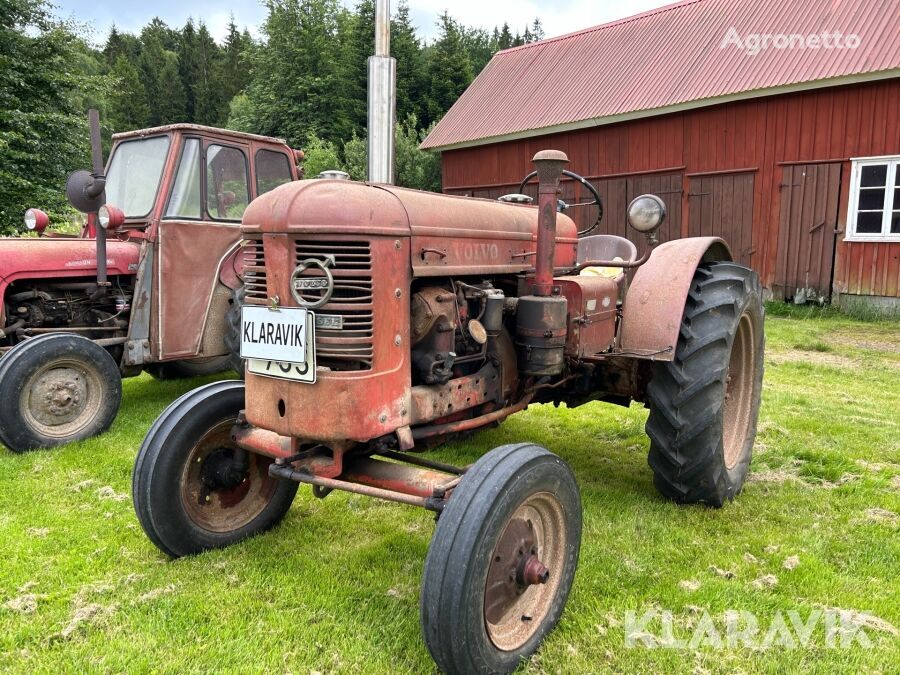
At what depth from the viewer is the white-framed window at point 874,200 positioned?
31.9ft

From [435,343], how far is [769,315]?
31.8 ft

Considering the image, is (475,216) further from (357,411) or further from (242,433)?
(242,433)

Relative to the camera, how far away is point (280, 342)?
2.27 metres

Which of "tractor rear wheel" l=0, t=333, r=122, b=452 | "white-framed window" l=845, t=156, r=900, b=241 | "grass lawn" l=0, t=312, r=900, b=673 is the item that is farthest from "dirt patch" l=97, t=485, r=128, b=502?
"white-framed window" l=845, t=156, r=900, b=241

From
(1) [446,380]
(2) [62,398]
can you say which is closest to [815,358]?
(1) [446,380]

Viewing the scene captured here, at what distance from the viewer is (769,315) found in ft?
35.0

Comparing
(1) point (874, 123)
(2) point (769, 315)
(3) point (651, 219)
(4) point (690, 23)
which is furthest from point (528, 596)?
(4) point (690, 23)

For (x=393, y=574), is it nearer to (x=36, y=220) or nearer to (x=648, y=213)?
(x=648, y=213)

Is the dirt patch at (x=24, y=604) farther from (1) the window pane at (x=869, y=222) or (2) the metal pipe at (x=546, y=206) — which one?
(1) the window pane at (x=869, y=222)

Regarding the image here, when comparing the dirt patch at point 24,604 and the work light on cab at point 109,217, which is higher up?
the work light on cab at point 109,217

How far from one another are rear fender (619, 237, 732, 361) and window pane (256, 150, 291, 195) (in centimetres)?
328

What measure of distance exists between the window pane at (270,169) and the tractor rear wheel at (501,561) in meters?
4.02

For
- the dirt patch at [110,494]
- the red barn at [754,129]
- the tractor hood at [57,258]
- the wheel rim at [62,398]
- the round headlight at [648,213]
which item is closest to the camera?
the round headlight at [648,213]

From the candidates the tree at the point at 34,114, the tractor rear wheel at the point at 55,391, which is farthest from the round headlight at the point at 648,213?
the tree at the point at 34,114
